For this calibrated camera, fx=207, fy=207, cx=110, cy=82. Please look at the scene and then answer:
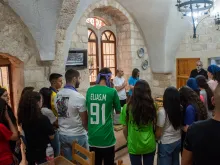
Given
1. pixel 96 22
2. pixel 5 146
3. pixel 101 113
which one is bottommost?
pixel 5 146

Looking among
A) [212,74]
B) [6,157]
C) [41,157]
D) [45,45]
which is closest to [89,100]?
[41,157]

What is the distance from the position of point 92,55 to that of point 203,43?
10.5 ft

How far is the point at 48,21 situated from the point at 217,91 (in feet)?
9.04

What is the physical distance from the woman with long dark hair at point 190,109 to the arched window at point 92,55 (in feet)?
11.8

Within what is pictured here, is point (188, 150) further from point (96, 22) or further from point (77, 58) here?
point (96, 22)

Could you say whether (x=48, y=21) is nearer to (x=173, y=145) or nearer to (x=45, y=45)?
(x=45, y=45)

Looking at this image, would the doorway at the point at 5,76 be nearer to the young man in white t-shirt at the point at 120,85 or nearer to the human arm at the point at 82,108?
the human arm at the point at 82,108

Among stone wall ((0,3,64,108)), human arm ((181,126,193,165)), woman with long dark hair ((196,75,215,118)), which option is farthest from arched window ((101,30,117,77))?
human arm ((181,126,193,165))

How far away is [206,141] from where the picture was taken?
3.55ft

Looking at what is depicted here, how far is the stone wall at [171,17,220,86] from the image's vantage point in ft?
18.7

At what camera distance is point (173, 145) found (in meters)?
1.97

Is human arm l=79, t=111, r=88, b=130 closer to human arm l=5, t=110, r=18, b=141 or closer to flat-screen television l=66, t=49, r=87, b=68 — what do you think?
human arm l=5, t=110, r=18, b=141

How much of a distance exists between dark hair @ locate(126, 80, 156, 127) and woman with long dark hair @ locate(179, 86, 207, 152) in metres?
0.34

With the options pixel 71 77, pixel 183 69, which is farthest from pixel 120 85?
pixel 183 69
